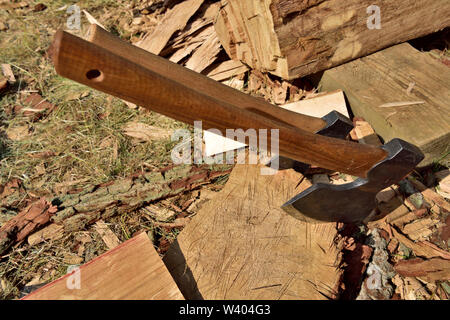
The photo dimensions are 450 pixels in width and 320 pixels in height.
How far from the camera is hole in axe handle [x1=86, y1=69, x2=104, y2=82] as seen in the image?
1205 millimetres

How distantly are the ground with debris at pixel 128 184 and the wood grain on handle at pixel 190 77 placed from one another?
2.59ft

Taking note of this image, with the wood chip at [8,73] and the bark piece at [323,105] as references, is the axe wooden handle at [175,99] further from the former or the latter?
the wood chip at [8,73]

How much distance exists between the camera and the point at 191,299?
178cm

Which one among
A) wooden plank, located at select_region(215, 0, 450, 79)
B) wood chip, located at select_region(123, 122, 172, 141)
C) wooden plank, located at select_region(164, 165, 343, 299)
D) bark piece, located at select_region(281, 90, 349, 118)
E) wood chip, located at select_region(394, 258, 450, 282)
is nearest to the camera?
wooden plank, located at select_region(164, 165, 343, 299)

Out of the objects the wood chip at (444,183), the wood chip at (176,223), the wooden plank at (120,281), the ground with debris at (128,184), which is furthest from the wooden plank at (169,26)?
the wood chip at (444,183)

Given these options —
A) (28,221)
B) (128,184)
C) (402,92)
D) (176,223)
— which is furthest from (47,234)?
(402,92)

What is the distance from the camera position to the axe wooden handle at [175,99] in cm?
115

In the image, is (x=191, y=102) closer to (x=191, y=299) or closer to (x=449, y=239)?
(x=191, y=299)

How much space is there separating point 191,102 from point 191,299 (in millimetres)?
1026

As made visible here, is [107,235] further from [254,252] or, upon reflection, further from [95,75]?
[95,75]

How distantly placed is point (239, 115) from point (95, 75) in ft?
1.99

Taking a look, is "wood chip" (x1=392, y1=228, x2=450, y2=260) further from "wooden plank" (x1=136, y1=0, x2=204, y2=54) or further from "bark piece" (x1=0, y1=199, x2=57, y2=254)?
"wooden plank" (x1=136, y1=0, x2=204, y2=54)

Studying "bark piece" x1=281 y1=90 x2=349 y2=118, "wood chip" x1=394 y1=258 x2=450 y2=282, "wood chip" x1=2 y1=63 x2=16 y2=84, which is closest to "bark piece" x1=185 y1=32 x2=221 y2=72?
"bark piece" x1=281 y1=90 x2=349 y2=118

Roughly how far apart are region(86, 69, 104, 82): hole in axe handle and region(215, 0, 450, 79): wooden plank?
1.52 meters
